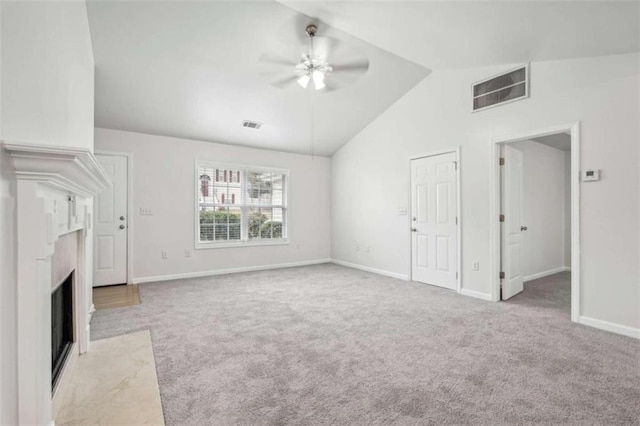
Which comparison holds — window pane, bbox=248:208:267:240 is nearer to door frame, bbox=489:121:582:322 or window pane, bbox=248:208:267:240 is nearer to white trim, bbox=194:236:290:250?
white trim, bbox=194:236:290:250

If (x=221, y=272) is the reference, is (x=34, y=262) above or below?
above

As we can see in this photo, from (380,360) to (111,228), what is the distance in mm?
4376

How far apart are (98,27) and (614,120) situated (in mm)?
4995

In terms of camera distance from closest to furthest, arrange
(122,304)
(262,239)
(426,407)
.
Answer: (426,407) < (122,304) < (262,239)

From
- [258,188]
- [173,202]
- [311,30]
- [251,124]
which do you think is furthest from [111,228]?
[311,30]

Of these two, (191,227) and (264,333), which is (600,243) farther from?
(191,227)

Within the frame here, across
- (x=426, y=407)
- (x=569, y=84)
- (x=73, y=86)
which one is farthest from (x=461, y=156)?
(x=73, y=86)

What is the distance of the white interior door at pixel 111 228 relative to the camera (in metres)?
4.50

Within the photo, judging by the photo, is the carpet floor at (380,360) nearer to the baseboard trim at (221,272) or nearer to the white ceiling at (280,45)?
the baseboard trim at (221,272)

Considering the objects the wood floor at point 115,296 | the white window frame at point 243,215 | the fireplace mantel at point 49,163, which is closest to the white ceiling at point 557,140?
the white window frame at point 243,215

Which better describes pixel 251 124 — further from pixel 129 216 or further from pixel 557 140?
pixel 557 140

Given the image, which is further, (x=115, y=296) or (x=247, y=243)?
(x=247, y=243)

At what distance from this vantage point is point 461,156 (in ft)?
13.5

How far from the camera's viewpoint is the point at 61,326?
7.11 ft
